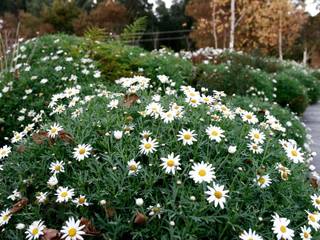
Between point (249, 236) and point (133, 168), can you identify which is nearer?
point (249, 236)

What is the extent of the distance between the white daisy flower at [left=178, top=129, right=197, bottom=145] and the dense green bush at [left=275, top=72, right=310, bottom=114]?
5300 mm

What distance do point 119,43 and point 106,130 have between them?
375 cm

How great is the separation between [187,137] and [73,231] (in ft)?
2.06

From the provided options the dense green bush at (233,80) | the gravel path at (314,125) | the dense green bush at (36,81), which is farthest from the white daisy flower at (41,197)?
the dense green bush at (233,80)

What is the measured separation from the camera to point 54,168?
59.6 inches

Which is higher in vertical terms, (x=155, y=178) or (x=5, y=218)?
(x=155, y=178)

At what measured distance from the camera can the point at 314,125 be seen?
19.5 feet

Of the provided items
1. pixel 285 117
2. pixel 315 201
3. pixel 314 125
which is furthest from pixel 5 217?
pixel 314 125

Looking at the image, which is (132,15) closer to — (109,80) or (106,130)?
(109,80)

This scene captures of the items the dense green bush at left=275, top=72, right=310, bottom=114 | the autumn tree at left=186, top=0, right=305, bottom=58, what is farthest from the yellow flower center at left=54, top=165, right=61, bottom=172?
the autumn tree at left=186, top=0, right=305, bottom=58

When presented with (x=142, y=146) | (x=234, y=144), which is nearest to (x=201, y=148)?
(x=234, y=144)

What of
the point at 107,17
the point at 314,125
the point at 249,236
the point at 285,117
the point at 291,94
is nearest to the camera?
the point at 249,236

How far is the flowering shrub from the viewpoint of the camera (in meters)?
1.30

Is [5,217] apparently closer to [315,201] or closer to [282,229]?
[282,229]
